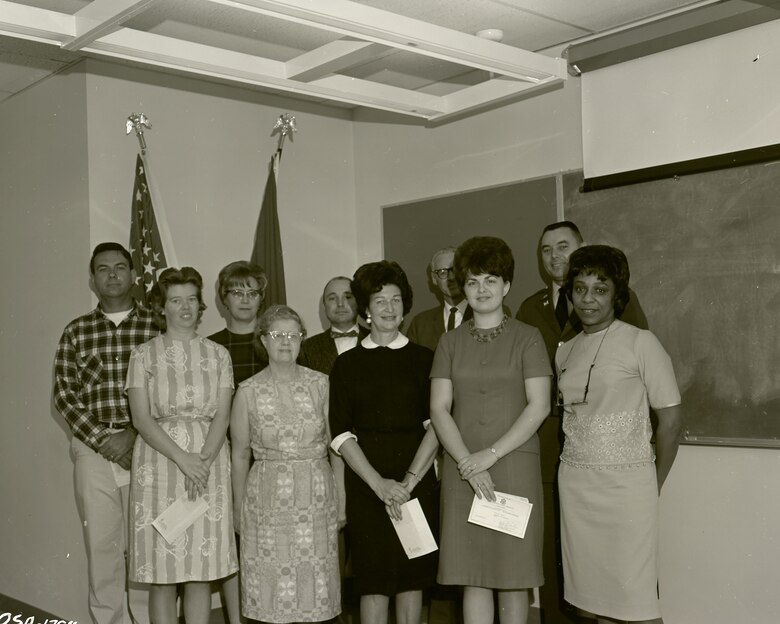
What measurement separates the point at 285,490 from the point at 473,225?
2164mm

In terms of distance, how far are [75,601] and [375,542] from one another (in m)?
2.23

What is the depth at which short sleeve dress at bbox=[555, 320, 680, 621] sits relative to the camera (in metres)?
2.96

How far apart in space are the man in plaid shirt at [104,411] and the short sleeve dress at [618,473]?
202cm

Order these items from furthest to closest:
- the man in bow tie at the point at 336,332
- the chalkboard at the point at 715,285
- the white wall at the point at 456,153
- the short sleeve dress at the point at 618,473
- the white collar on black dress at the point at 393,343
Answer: the white wall at the point at 456,153, the man in bow tie at the point at 336,332, the chalkboard at the point at 715,285, the white collar on black dress at the point at 393,343, the short sleeve dress at the point at 618,473

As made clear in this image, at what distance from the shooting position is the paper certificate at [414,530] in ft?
10.2

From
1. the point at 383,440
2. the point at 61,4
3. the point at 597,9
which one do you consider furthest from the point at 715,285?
the point at 61,4

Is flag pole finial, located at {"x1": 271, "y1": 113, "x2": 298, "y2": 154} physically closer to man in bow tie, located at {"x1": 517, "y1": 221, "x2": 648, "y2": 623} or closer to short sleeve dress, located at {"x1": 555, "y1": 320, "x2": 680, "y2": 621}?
man in bow tie, located at {"x1": 517, "y1": 221, "x2": 648, "y2": 623}

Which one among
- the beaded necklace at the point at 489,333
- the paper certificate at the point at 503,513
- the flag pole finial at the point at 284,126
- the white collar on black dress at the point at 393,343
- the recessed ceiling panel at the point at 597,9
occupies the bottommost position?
the paper certificate at the point at 503,513

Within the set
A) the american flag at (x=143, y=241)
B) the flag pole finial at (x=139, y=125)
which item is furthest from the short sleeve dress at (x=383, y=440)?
the flag pole finial at (x=139, y=125)

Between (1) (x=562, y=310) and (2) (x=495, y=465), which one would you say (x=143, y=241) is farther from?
(2) (x=495, y=465)

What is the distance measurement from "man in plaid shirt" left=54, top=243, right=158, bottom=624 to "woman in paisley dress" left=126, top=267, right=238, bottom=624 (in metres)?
0.47

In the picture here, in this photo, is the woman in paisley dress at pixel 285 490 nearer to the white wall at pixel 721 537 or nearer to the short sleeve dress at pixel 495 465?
the short sleeve dress at pixel 495 465

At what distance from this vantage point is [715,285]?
3771 mm

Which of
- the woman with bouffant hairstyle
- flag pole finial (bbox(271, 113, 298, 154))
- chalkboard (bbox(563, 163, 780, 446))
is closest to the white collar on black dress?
the woman with bouffant hairstyle
